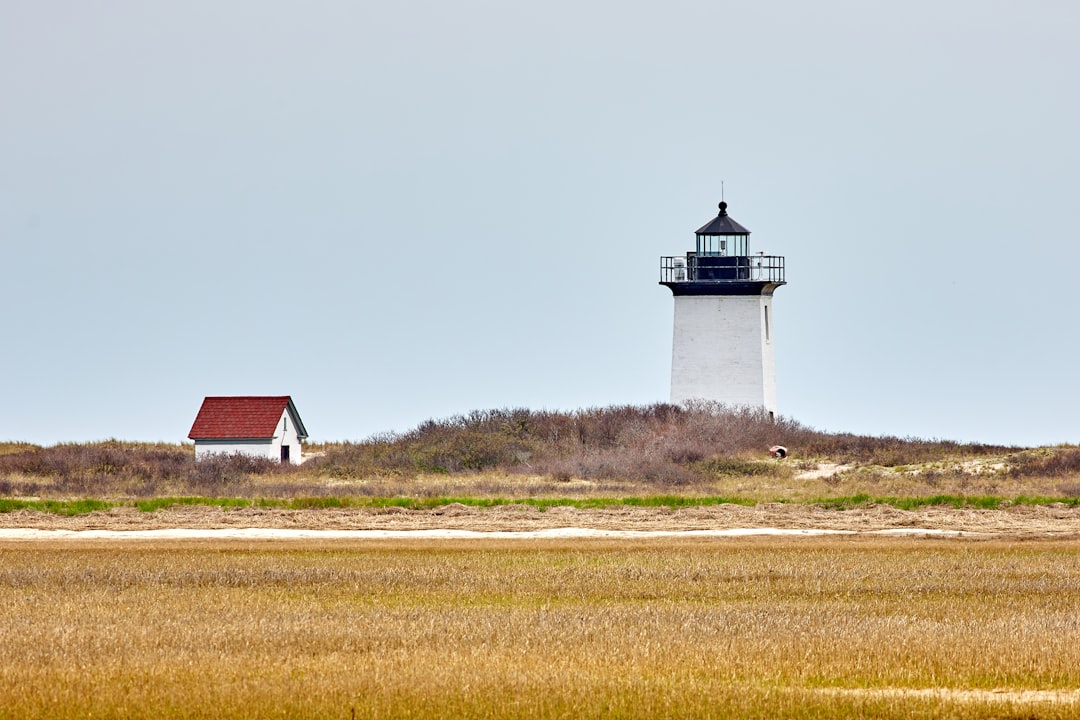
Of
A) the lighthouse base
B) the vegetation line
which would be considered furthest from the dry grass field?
the lighthouse base

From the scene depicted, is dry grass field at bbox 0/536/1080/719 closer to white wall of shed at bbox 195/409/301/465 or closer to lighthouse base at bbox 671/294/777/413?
white wall of shed at bbox 195/409/301/465

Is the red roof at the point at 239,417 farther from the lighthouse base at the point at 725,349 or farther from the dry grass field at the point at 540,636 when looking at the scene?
the dry grass field at the point at 540,636

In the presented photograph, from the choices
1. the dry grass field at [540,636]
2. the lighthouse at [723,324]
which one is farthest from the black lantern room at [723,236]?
the dry grass field at [540,636]

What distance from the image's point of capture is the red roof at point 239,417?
5231 cm

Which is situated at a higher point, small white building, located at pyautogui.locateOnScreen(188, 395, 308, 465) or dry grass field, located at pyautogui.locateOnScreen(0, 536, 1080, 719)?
small white building, located at pyautogui.locateOnScreen(188, 395, 308, 465)

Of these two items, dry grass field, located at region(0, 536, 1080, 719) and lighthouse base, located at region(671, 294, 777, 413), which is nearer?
dry grass field, located at region(0, 536, 1080, 719)

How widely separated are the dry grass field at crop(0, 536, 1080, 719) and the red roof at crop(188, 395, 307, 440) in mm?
25768

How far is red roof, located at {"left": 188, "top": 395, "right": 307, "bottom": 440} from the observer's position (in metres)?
52.3

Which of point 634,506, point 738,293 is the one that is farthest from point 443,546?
point 738,293

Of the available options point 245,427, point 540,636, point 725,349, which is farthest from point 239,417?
point 540,636

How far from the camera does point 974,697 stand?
523 inches

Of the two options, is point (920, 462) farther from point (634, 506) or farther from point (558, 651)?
point (558, 651)

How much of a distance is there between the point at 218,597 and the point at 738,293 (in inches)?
1421

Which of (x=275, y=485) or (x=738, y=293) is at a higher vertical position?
(x=738, y=293)
